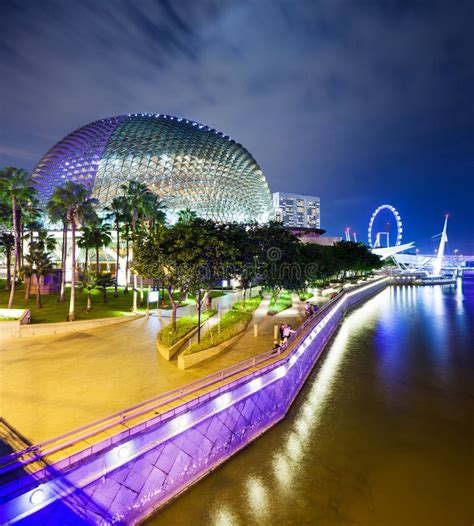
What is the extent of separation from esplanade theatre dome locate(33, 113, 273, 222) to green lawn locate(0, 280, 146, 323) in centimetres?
2751

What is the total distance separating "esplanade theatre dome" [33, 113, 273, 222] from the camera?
64.6 metres

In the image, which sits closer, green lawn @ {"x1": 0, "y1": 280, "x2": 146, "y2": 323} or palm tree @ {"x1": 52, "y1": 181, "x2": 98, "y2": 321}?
palm tree @ {"x1": 52, "y1": 181, "x2": 98, "y2": 321}

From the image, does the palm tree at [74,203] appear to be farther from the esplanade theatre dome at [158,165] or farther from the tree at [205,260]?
the esplanade theatre dome at [158,165]

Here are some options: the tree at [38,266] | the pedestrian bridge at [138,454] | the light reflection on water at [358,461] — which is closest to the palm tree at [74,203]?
the tree at [38,266]

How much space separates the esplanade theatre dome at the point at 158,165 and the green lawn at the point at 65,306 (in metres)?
27.5

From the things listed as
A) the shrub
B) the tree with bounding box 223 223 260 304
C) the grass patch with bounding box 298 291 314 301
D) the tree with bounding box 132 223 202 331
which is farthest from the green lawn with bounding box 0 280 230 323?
the grass patch with bounding box 298 291 314 301

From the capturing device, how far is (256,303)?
121 ft

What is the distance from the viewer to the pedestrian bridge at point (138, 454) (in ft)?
23.4

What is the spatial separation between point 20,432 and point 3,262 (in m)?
70.7

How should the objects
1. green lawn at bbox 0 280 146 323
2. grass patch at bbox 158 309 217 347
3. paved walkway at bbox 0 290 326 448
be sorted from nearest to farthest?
paved walkway at bbox 0 290 326 448 → grass patch at bbox 158 309 217 347 → green lawn at bbox 0 280 146 323

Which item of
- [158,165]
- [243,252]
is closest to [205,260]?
[243,252]

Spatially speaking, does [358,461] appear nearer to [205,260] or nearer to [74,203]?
[205,260]

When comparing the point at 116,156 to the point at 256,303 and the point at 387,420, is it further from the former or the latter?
the point at 387,420

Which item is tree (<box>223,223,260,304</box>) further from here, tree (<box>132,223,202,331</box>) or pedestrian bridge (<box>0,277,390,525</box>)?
pedestrian bridge (<box>0,277,390,525</box>)
